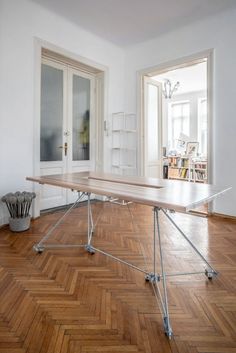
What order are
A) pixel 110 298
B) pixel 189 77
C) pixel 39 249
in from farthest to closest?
1. pixel 189 77
2. pixel 39 249
3. pixel 110 298

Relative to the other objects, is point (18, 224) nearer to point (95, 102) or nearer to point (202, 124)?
point (95, 102)

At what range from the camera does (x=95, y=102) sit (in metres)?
4.66

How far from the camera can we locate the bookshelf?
7.50 m

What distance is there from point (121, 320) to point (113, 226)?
5.92ft

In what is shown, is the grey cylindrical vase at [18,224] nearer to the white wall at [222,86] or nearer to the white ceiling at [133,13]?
the white wall at [222,86]

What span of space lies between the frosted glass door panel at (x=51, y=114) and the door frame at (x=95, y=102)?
0.33 meters

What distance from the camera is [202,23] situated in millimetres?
3744

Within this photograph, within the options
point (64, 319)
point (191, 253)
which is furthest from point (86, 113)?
point (64, 319)

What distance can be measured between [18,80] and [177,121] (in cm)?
652

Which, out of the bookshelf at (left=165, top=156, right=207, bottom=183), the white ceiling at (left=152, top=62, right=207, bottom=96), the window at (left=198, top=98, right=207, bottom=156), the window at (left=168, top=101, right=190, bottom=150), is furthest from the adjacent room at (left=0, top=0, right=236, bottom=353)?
the bookshelf at (left=165, top=156, right=207, bottom=183)

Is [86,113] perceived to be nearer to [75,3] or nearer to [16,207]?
[75,3]

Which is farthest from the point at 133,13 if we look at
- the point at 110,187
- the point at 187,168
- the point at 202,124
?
the point at 202,124

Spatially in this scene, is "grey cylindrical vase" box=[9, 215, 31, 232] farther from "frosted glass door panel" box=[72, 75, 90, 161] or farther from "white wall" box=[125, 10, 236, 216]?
"white wall" box=[125, 10, 236, 216]

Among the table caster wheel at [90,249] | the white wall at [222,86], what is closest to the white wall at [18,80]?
the table caster wheel at [90,249]
